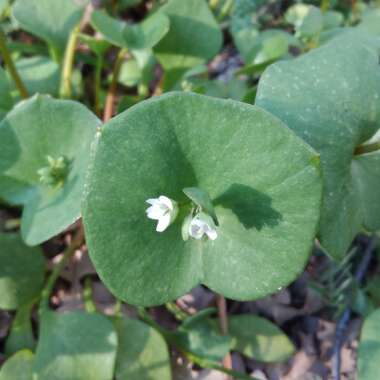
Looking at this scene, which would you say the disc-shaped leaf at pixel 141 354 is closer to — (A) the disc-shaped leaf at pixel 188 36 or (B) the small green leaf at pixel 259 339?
(B) the small green leaf at pixel 259 339

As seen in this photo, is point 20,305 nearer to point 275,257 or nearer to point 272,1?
point 275,257

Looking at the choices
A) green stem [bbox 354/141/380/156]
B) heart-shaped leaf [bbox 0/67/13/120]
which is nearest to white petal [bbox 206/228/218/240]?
green stem [bbox 354/141/380/156]

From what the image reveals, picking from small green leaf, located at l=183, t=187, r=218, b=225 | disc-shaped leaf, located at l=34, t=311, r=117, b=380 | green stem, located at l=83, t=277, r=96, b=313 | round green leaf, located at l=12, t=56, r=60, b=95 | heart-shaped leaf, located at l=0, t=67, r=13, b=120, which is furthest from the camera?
round green leaf, located at l=12, t=56, r=60, b=95

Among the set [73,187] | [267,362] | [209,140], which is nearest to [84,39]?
[73,187]

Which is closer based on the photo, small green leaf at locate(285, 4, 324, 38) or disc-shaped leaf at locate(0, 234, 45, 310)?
disc-shaped leaf at locate(0, 234, 45, 310)

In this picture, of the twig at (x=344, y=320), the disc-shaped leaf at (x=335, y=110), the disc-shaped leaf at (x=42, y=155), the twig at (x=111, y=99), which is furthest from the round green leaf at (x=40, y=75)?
the twig at (x=344, y=320)

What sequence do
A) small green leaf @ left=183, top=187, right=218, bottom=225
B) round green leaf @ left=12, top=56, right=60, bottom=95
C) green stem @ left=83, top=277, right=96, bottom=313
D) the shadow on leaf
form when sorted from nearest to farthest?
1. small green leaf @ left=183, top=187, right=218, bottom=225
2. the shadow on leaf
3. green stem @ left=83, top=277, right=96, bottom=313
4. round green leaf @ left=12, top=56, right=60, bottom=95

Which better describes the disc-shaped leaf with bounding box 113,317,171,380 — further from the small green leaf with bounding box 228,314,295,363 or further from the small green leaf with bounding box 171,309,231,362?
the small green leaf with bounding box 228,314,295,363

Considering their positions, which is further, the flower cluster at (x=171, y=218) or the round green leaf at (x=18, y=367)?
the round green leaf at (x=18, y=367)
